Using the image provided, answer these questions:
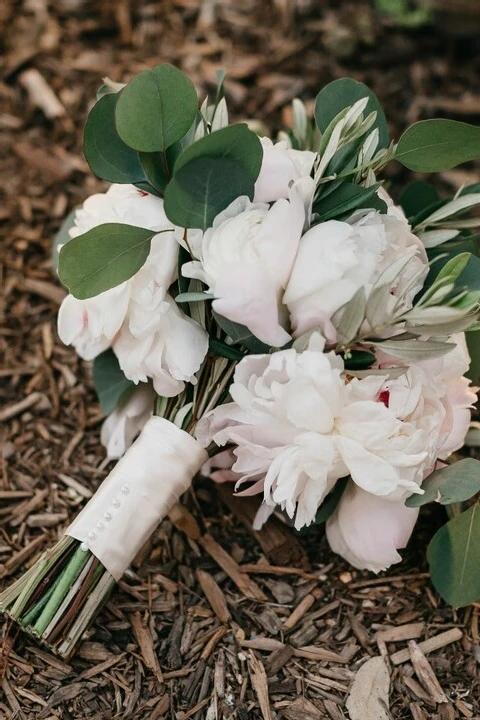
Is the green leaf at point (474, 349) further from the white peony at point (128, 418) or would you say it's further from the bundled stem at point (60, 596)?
the bundled stem at point (60, 596)

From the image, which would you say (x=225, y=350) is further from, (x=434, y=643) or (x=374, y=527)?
(x=434, y=643)

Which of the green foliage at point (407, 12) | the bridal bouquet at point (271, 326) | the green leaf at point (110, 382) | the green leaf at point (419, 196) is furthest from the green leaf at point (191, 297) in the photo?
the green foliage at point (407, 12)

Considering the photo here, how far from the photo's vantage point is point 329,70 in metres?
1.74

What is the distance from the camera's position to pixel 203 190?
0.88 m

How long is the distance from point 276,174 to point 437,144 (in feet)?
0.66

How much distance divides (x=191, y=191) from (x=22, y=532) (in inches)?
21.7

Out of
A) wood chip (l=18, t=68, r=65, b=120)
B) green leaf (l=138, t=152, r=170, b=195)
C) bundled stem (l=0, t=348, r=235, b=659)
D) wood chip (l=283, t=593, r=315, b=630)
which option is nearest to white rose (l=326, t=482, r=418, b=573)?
wood chip (l=283, t=593, r=315, b=630)

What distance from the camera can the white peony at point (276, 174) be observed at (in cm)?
94

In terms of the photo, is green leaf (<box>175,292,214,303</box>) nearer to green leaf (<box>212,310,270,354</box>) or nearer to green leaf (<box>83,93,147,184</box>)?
green leaf (<box>212,310,270,354</box>)

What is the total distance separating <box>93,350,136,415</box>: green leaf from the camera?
43.5 inches

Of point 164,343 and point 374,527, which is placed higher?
point 164,343

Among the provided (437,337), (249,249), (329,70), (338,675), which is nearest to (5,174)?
(329,70)

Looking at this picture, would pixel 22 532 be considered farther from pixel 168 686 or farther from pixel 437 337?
pixel 437 337

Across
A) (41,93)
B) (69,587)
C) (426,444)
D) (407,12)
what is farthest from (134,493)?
(407,12)
